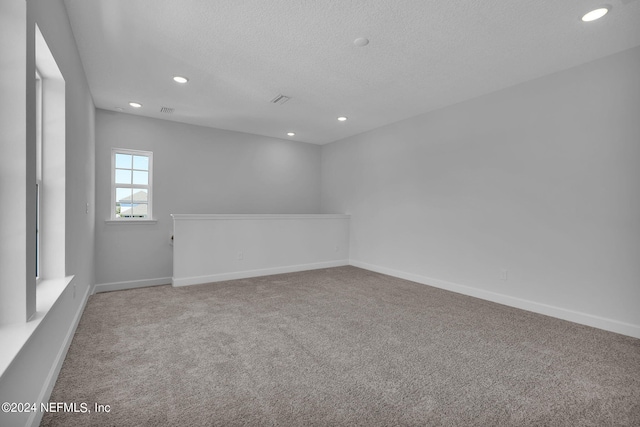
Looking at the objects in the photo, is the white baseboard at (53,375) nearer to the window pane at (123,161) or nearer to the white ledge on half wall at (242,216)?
the white ledge on half wall at (242,216)

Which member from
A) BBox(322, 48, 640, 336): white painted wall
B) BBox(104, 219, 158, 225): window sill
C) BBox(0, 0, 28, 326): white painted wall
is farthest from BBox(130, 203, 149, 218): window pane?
BBox(322, 48, 640, 336): white painted wall

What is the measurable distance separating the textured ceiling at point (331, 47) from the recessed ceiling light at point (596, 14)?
5 cm

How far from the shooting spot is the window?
4.56 meters

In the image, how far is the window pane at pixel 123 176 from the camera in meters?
4.59

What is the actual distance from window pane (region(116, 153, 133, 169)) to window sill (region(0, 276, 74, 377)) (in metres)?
3.07

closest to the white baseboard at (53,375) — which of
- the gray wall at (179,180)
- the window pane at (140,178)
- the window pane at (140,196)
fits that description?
the gray wall at (179,180)

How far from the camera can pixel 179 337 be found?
2570mm

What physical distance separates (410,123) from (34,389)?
4890mm

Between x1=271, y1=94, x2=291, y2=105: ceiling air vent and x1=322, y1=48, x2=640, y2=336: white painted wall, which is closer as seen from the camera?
x1=322, y1=48, x2=640, y2=336: white painted wall

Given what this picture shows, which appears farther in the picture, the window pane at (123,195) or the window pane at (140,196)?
the window pane at (140,196)

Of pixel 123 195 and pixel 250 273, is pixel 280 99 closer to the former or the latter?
pixel 250 273

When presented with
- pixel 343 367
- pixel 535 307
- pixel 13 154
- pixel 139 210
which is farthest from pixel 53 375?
pixel 535 307

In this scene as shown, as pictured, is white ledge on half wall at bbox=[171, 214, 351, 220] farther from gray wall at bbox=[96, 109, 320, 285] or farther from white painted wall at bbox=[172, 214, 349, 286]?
gray wall at bbox=[96, 109, 320, 285]

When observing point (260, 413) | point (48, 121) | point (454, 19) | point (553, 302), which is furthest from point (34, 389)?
point (553, 302)
